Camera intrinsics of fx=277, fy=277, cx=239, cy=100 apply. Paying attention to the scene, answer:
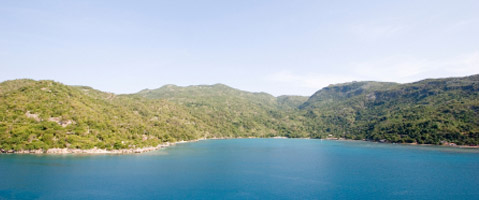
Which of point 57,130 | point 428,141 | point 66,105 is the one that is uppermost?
point 66,105

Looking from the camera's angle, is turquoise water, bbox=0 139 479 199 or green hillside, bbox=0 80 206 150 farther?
green hillside, bbox=0 80 206 150

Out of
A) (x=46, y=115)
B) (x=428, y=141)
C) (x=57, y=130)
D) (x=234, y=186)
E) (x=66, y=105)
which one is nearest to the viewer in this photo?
(x=234, y=186)

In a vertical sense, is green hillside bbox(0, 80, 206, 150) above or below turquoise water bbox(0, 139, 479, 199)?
above

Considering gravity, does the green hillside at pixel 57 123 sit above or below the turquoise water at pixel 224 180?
above

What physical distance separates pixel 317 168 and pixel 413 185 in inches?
1151

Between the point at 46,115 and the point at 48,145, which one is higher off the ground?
the point at 46,115

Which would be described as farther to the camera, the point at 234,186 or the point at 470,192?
the point at 234,186

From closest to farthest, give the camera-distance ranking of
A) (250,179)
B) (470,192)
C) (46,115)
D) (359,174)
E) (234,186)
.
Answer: (470,192)
(234,186)
(250,179)
(359,174)
(46,115)

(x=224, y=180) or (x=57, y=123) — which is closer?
(x=224, y=180)

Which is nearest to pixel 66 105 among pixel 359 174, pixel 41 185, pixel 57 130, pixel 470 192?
pixel 57 130

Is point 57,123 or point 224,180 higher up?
point 57,123

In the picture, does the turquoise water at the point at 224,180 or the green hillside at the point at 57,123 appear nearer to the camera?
the turquoise water at the point at 224,180

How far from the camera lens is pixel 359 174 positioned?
265 feet

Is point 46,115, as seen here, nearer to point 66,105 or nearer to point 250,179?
point 66,105
